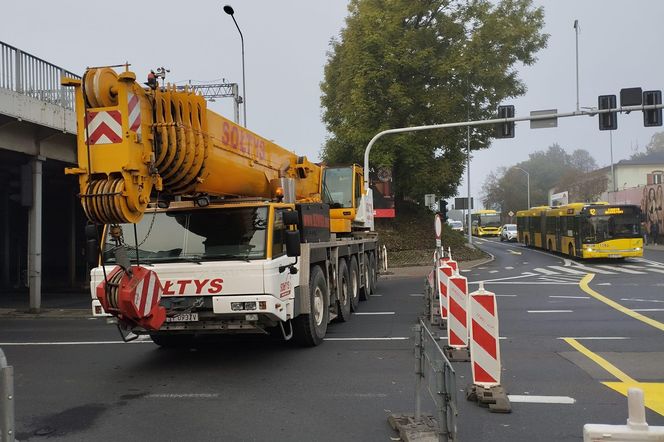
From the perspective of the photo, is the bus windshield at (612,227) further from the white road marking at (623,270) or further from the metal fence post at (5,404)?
the metal fence post at (5,404)

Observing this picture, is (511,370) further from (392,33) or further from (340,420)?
(392,33)

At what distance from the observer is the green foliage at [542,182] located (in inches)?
2886

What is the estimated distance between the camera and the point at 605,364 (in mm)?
7141

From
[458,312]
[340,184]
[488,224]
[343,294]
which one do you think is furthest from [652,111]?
[488,224]

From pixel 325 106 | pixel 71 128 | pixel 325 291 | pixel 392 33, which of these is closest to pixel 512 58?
pixel 392 33

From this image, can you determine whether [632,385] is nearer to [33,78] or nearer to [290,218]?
[290,218]

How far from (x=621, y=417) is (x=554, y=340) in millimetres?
3684

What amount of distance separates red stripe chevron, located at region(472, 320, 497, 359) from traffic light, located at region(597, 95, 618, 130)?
16.4m

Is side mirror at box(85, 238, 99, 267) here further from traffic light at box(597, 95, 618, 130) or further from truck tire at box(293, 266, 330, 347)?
traffic light at box(597, 95, 618, 130)

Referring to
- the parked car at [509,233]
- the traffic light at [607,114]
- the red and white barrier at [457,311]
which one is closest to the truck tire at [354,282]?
the red and white barrier at [457,311]

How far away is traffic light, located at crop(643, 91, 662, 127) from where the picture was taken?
61.2 ft

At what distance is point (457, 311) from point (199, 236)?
360 centimetres

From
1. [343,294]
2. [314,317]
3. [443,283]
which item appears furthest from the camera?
[343,294]

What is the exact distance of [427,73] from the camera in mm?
30141
